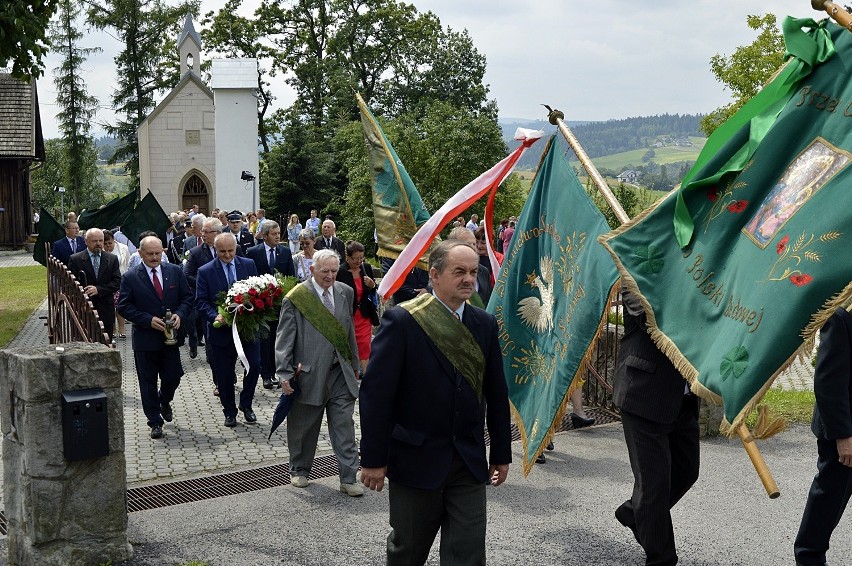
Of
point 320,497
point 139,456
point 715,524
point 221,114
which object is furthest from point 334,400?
point 221,114

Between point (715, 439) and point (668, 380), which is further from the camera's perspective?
point (715, 439)

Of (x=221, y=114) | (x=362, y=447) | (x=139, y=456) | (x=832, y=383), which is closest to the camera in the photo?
(x=362, y=447)

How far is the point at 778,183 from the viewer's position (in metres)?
4.97

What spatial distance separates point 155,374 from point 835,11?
285 inches

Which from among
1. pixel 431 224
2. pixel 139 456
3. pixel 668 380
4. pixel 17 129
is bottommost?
pixel 139 456

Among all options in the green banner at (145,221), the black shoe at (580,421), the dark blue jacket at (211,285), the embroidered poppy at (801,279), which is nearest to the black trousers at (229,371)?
the dark blue jacket at (211,285)

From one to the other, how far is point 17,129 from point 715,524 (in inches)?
1608

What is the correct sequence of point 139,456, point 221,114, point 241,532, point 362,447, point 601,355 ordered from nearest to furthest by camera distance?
point 362,447, point 241,532, point 139,456, point 601,355, point 221,114

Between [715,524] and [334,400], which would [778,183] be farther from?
[334,400]

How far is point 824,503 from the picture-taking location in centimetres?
559

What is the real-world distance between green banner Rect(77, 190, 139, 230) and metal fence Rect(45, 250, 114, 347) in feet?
20.0

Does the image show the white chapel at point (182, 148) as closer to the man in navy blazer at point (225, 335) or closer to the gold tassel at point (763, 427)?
the man in navy blazer at point (225, 335)

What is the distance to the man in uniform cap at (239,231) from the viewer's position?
16.2 meters

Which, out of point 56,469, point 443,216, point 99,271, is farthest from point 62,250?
point 56,469
